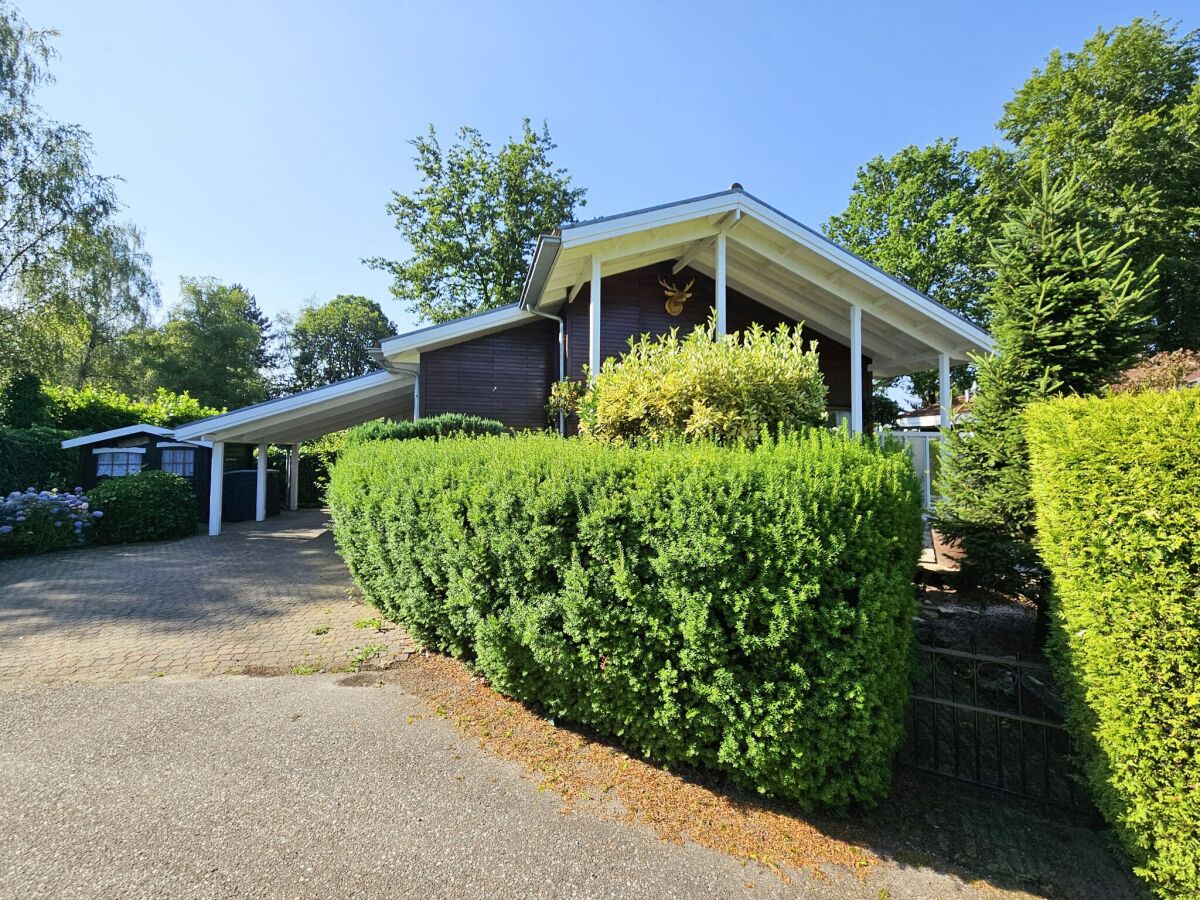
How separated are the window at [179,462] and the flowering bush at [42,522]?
3229mm

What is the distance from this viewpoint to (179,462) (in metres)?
14.3

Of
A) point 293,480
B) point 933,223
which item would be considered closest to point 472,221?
point 293,480

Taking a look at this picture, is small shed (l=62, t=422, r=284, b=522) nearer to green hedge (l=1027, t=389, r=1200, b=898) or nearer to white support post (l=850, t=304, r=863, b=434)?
white support post (l=850, t=304, r=863, b=434)

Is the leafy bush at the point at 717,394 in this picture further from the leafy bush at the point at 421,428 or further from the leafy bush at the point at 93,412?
the leafy bush at the point at 93,412

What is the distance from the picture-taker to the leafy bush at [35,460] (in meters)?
11.9

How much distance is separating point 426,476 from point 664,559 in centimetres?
239

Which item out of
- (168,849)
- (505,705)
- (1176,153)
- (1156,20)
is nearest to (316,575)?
(505,705)

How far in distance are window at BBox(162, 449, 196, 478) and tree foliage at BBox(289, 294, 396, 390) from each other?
31.2 metres

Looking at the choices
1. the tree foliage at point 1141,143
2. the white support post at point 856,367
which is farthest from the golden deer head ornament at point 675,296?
the tree foliage at point 1141,143

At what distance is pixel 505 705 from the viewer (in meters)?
4.00

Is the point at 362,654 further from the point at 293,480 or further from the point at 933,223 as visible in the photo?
the point at 933,223

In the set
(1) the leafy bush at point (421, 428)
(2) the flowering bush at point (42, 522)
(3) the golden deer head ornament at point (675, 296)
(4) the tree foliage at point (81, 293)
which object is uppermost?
(4) the tree foliage at point (81, 293)

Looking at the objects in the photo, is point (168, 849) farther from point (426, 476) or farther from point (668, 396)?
point (668, 396)

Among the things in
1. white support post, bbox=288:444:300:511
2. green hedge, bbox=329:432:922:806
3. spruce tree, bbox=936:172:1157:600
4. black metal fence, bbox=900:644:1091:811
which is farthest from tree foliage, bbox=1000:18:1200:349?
white support post, bbox=288:444:300:511
